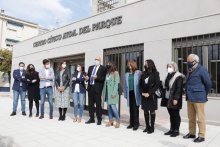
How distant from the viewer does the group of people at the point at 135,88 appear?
14.4ft

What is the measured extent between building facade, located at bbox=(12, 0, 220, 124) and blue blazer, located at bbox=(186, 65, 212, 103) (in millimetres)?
2158

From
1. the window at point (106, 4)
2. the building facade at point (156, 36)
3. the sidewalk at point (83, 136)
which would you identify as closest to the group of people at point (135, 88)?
the sidewalk at point (83, 136)

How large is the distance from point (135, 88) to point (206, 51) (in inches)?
114

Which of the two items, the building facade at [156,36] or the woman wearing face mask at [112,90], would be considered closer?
the woman wearing face mask at [112,90]

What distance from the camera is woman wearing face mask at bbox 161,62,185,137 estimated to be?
4.64 metres

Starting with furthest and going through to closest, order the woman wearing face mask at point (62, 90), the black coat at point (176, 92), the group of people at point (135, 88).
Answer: the woman wearing face mask at point (62, 90), the black coat at point (176, 92), the group of people at point (135, 88)

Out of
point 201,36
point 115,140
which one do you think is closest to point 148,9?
point 201,36

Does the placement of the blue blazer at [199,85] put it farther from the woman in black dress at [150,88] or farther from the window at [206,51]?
the window at [206,51]

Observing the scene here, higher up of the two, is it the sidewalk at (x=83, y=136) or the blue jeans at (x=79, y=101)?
the blue jeans at (x=79, y=101)

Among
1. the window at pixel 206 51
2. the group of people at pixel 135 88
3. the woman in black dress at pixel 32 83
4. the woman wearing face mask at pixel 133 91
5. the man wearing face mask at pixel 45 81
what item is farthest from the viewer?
the woman in black dress at pixel 32 83

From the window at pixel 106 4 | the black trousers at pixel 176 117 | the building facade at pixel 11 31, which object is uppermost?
the building facade at pixel 11 31

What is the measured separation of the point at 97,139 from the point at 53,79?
10.6 feet

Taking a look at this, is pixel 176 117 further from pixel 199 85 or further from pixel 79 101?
pixel 79 101

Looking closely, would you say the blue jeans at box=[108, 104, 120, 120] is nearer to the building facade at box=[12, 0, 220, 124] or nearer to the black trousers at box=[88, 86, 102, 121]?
the black trousers at box=[88, 86, 102, 121]
